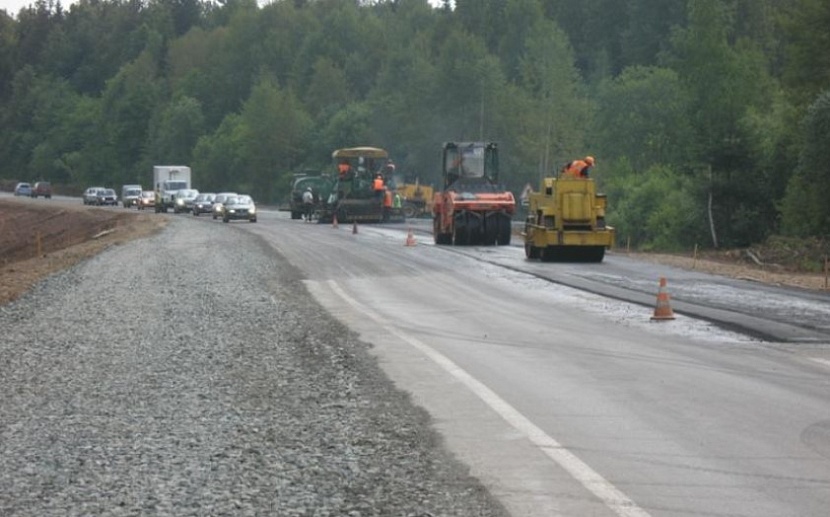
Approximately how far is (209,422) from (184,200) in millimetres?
76170

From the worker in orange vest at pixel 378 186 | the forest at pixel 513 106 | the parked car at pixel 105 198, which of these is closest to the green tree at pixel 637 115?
the forest at pixel 513 106

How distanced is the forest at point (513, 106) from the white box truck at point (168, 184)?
21294 millimetres

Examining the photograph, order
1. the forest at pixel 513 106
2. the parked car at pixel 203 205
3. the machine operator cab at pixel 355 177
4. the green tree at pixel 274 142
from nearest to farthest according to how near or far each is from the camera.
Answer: the forest at pixel 513 106, the machine operator cab at pixel 355 177, the parked car at pixel 203 205, the green tree at pixel 274 142

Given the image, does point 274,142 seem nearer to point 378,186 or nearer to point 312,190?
point 312,190

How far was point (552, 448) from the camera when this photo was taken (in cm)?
1038

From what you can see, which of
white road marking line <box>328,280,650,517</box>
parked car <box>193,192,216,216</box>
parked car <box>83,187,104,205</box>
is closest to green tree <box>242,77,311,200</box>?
parked car <box>83,187,104,205</box>

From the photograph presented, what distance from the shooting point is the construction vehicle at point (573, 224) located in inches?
1460

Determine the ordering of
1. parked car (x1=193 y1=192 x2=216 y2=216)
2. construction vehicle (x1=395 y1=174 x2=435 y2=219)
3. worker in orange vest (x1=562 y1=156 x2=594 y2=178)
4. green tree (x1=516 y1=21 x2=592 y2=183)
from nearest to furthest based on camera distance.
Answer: worker in orange vest (x1=562 y1=156 x2=594 y2=178) → construction vehicle (x1=395 y1=174 x2=435 y2=219) → parked car (x1=193 y1=192 x2=216 y2=216) → green tree (x1=516 y1=21 x2=592 y2=183)

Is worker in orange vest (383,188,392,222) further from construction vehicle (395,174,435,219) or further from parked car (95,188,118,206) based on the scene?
parked car (95,188,118,206)

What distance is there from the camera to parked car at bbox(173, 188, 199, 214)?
86062 millimetres

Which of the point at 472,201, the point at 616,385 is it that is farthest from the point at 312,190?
the point at 616,385

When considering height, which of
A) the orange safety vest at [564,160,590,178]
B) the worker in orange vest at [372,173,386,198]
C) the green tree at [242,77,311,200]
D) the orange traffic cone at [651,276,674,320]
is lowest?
the orange traffic cone at [651,276,674,320]

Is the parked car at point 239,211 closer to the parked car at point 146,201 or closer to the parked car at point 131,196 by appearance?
the parked car at point 146,201

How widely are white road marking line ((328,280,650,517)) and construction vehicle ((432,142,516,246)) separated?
28.2 m
